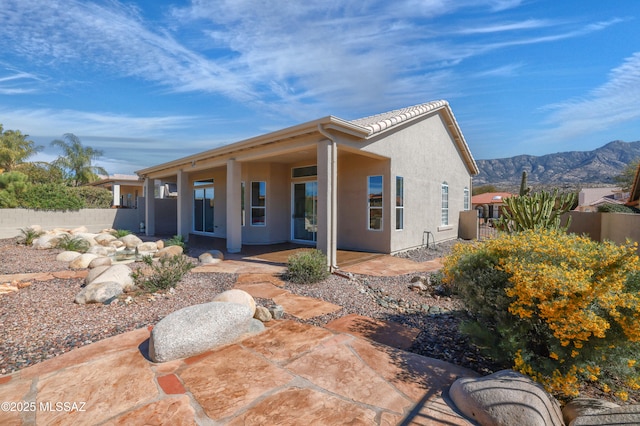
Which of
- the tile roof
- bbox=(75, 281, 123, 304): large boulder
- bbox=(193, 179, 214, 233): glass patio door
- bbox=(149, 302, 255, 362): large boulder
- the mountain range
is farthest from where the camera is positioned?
the mountain range

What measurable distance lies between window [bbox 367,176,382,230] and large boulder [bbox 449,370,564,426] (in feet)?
25.5

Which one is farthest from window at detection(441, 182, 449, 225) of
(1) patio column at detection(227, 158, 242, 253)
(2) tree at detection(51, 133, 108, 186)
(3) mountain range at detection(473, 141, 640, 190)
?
(3) mountain range at detection(473, 141, 640, 190)

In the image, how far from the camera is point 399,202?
34.8 feet

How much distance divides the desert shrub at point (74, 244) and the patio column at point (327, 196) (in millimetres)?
9235

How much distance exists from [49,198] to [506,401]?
21497 mm

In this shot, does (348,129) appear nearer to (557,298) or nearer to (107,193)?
(557,298)

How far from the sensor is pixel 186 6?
788 cm

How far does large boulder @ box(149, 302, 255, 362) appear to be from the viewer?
3309mm

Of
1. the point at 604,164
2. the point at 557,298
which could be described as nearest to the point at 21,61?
the point at 557,298

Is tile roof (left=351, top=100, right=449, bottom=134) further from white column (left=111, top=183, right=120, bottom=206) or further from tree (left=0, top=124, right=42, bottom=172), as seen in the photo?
tree (left=0, top=124, right=42, bottom=172)

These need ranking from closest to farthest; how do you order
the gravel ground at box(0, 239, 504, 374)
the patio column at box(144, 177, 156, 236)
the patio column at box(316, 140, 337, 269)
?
the gravel ground at box(0, 239, 504, 374), the patio column at box(316, 140, 337, 269), the patio column at box(144, 177, 156, 236)

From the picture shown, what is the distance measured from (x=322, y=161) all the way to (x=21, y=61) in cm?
1016

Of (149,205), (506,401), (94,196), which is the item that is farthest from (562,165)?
(506,401)

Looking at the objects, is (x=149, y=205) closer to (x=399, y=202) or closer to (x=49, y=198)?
(x=49, y=198)
